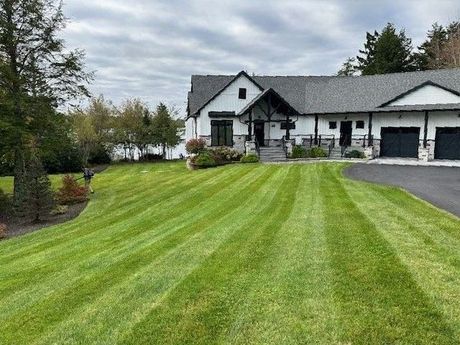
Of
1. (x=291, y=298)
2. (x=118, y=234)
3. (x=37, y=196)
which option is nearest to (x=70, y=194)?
(x=37, y=196)

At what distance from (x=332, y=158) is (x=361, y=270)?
24.6 m

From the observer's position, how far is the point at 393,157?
29656mm

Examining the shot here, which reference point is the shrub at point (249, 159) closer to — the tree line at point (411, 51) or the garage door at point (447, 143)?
the garage door at point (447, 143)

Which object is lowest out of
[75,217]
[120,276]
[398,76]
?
[75,217]

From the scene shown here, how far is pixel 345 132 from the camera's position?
3275 centimetres

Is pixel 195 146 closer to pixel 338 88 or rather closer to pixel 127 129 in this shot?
pixel 338 88

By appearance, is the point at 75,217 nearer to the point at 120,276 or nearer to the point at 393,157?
the point at 120,276

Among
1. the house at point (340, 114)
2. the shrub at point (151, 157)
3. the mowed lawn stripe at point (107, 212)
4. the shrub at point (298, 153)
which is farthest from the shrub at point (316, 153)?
the shrub at point (151, 157)

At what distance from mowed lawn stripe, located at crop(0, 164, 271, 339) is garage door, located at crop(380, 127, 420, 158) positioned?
24287 millimetres

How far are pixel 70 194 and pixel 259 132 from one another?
19121 mm

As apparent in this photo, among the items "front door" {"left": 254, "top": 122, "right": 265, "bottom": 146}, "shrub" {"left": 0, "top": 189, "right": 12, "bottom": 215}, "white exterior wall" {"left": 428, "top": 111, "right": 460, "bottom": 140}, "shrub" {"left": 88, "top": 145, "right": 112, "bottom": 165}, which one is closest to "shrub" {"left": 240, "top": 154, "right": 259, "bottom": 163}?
"front door" {"left": 254, "top": 122, "right": 265, "bottom": 146}

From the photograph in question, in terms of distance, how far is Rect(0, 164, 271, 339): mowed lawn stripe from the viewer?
17.0 feet

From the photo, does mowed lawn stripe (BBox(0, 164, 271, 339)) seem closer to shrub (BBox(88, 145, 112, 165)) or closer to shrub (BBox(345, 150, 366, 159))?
shrub (BBox(345, 150, 366, 159))

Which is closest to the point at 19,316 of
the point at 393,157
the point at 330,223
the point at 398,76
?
the point at 330,223
